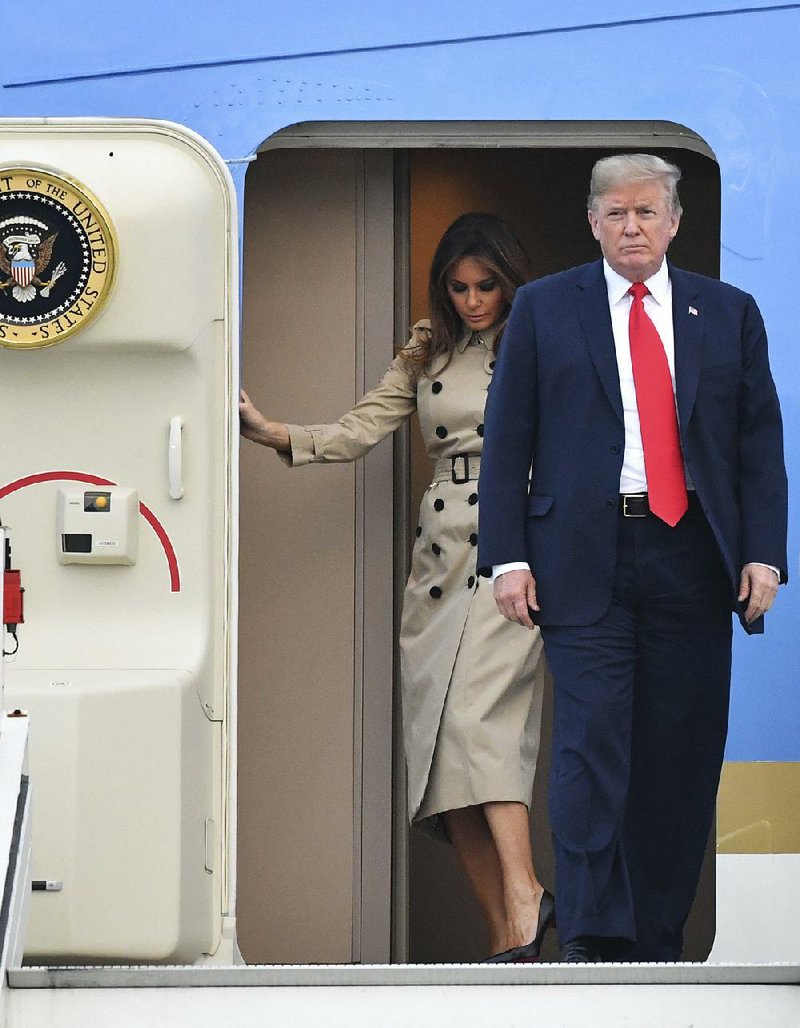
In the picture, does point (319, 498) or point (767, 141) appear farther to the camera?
point (319, 498)

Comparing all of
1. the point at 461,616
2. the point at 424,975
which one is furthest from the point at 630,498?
the point at 424,975

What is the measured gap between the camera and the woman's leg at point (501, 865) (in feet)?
13.4

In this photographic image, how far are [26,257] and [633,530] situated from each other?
128cm

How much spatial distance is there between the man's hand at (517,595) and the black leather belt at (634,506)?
214 millimetres

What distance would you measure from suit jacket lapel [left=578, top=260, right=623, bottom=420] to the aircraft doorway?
1.11 m

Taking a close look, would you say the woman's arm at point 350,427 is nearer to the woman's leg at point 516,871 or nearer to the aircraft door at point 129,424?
the aircraft door at point 129,424

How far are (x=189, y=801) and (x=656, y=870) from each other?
0.89 meters

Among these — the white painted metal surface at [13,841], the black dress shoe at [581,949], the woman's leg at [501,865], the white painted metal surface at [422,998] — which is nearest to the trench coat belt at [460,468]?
the woman's leg at [501,865]

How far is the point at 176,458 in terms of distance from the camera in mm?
3785

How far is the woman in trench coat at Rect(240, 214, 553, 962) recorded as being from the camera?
4.21m

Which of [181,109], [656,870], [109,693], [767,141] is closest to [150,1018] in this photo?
[109,693]

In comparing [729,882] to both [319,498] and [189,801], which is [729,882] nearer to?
[189,801]

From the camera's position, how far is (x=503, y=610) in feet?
11.8

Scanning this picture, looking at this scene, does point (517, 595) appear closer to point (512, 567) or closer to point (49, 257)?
point (512, 567)
